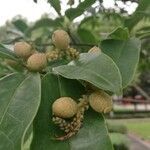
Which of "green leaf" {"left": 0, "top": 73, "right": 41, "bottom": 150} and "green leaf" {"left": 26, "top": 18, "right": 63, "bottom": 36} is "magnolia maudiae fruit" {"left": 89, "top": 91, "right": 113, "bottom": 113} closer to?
"green leaf" {"left": 0, "top": 73, "right": 41, "bottom": 150}

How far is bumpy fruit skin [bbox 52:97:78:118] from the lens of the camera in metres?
0.89

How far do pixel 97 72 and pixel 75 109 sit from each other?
0.08 meters

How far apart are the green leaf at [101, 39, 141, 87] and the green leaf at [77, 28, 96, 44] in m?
0.50

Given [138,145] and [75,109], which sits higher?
[75,109]

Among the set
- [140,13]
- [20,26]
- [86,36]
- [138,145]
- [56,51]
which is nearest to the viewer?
[56,51]

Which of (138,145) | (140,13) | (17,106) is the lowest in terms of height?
(138,145)

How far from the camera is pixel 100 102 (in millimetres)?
913

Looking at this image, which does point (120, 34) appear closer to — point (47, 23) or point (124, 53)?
point (124, 53)

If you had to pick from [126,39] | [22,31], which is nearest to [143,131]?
[22,31]

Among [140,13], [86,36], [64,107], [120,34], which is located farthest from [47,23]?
[64,107]

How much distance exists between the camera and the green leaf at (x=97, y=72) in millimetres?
890

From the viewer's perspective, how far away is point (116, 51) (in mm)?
1073

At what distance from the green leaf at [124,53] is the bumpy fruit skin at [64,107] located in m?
0.12

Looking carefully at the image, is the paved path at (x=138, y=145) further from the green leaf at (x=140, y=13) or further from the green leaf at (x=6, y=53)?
the green leaf at (x=6, y=53)
